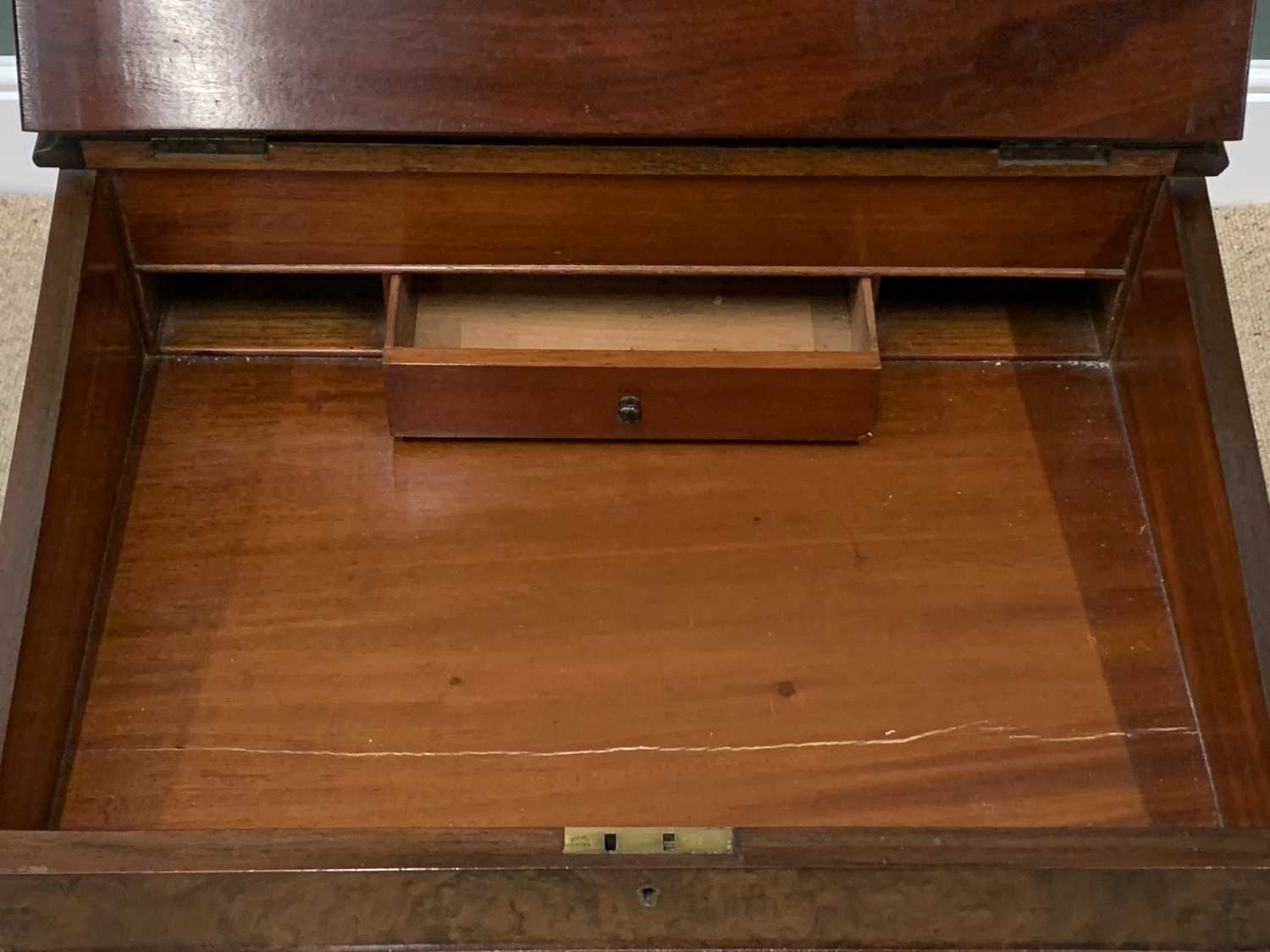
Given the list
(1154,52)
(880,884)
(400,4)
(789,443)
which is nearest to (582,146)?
(400,4)

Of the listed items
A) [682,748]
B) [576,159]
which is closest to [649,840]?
[682,748]

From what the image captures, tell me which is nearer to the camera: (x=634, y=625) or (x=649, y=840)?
(x=649, y=840)

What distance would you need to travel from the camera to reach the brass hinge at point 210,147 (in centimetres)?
105

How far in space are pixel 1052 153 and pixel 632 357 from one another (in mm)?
348

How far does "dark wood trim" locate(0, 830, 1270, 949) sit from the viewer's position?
0.76 meters

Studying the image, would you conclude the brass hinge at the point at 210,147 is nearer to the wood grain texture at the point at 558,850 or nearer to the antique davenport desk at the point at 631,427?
the antique davenport desk at the point at 631,427

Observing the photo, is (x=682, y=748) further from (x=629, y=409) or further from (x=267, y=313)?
(x=267, y=313)

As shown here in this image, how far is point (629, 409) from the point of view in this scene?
1.10 meters

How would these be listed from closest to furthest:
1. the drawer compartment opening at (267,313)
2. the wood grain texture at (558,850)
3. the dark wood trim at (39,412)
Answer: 1. the wood grain texture at (558,850)
2. the dark wood trim at (39,412)
3. the drawer compartment opening at (267,313)

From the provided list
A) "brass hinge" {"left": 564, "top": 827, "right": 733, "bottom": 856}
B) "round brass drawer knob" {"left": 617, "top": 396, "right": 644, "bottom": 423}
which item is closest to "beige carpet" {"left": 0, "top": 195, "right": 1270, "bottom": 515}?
"round brass drawer knob" {"left": 617, "top": 396, "right": 644, "bottom": 423}

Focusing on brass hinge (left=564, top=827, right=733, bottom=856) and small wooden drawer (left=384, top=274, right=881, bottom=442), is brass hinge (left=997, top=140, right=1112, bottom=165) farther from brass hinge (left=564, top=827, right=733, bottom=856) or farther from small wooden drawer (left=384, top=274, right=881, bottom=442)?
brass hinge (left=564, top=827, right=733, bottom=856)

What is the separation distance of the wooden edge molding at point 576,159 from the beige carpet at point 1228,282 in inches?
22.8

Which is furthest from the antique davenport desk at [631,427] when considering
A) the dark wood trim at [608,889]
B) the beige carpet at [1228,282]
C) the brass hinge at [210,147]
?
the beige carpet at [1228,282]

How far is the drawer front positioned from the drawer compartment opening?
0.11 m
